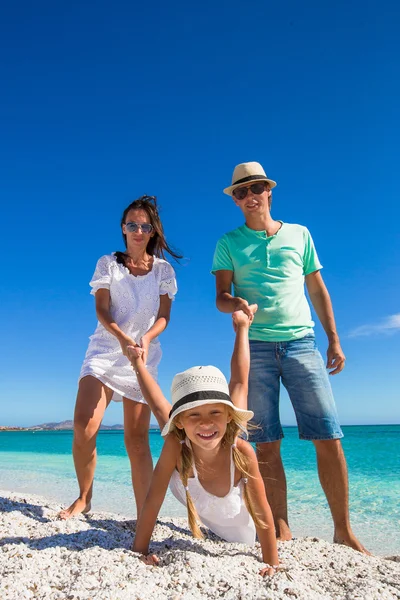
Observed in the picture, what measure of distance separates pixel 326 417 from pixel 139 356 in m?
1.38

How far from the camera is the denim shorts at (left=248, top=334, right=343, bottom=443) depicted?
373 cm

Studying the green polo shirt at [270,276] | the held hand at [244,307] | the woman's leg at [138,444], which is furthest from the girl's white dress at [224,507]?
the green polo shirt at [270,276]

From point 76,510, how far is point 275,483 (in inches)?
58.8

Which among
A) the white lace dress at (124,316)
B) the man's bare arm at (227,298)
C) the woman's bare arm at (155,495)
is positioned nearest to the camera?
the woman's bare arm at (155,495)

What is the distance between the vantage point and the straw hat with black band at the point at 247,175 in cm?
406

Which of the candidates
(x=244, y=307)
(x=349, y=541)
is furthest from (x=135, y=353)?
(x=349, y=541)

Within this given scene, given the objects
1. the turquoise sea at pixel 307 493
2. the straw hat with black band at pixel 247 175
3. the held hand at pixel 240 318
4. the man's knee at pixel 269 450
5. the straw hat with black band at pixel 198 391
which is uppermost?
the straw hat with black band at pixel 247 175

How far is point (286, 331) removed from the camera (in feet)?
12.6

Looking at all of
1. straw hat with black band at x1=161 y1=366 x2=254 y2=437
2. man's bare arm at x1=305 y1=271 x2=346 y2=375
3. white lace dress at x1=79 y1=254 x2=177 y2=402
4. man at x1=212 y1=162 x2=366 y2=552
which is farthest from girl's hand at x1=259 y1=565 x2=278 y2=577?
man's bare arm at x1=305 y1=271 x2=346 y2=375

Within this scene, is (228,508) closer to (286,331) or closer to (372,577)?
(372,577)

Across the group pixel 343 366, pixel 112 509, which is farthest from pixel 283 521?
pixel 112 509

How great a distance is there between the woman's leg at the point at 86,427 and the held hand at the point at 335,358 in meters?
1.72

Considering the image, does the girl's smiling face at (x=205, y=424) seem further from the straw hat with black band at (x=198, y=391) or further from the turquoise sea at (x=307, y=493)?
the turquoise sea at (x=307, y=493)

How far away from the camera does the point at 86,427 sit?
3.79 m
